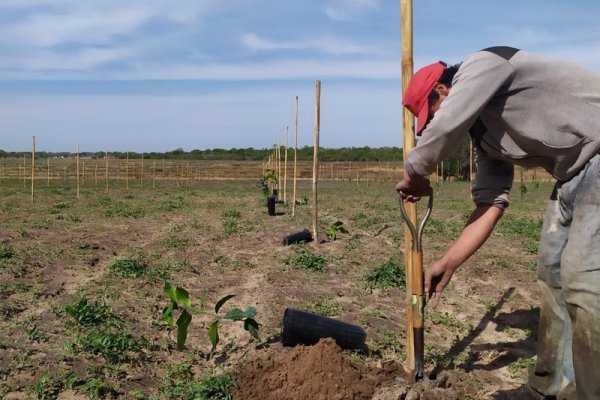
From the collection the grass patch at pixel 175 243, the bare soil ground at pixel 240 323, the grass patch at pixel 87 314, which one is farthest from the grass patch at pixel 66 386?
the grass patch at pixel 175 243

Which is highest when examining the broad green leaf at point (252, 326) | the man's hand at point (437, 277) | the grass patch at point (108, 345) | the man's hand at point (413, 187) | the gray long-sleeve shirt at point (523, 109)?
the gray long-sleeve shirt at point (523, 109)

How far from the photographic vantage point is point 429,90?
8.30 ft

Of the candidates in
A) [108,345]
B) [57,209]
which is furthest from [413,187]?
[57,209]

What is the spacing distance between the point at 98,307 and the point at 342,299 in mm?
2249

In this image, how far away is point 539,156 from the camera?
101 inches

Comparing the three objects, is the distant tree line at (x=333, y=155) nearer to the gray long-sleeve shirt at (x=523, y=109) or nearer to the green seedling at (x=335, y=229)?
the green seedling at (x=335, y=229)

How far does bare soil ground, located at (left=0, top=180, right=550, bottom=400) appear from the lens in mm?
3824

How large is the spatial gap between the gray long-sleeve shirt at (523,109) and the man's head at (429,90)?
144 millimetres

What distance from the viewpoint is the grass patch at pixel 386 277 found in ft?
22.0

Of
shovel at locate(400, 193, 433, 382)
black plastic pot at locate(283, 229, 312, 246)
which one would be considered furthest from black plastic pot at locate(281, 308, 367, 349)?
black plastic pot at locate(283, 229, 312, 246)

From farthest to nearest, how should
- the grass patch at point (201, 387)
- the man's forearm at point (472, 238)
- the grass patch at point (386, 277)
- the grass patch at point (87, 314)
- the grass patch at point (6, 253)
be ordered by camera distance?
the grass patch at point (6, 253)
the grass patch at point (386, 277)
the grass patch at point (87, 314)
the grass patch at point (201, 387)
the man's forearm at point (472, 238)

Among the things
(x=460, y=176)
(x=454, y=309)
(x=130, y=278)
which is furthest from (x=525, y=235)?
(x=460, y=176)

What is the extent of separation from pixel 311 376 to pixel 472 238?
1.28 m

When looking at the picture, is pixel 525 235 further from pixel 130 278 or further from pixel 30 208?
pixel 30 208
